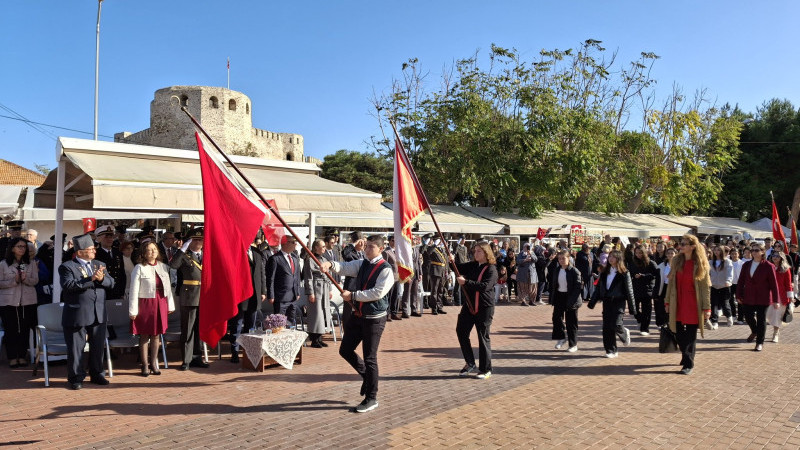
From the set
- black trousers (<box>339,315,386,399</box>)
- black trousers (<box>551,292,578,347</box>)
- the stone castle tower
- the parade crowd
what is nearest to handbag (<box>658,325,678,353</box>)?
the parade crowd

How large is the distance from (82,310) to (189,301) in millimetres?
1493

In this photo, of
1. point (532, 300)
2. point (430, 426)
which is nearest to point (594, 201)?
point (532, 300)

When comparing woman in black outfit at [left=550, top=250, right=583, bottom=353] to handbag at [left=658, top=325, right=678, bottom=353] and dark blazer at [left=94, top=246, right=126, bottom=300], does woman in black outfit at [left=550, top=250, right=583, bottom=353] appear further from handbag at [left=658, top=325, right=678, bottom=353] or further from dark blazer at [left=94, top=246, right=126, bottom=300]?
dark blazer at [left=94, top=246, right=126, bottom=300]

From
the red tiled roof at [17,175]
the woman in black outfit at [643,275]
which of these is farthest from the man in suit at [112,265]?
the red tiled roof at [17,175]

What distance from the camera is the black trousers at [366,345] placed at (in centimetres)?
639

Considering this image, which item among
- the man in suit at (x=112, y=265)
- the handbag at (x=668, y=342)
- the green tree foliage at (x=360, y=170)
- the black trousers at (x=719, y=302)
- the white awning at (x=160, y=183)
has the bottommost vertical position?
the handbag at (x=668, y=342)

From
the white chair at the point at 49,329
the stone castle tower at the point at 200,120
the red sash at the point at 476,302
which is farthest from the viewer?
the stone castle tower at the point at 200,120

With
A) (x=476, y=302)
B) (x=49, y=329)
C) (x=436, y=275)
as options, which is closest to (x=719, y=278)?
(x=436, y=275)

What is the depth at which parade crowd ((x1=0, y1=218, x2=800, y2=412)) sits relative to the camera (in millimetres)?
6770

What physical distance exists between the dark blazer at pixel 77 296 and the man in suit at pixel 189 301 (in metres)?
1.27

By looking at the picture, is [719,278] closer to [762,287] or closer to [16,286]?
[762,287]

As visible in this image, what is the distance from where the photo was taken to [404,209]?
24.1 feet

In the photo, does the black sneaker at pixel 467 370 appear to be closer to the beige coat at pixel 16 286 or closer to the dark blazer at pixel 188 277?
the dark blazer at pixel 188 277

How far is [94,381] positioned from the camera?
24.5ft
